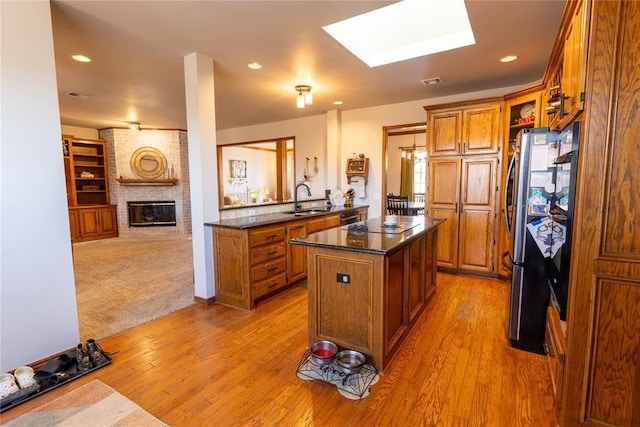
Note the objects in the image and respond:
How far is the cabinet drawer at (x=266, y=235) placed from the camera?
10.5 feet

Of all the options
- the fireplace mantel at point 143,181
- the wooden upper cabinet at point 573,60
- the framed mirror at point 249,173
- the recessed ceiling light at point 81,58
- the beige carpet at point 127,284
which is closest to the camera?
the wooden upper cabinet at point 573,60

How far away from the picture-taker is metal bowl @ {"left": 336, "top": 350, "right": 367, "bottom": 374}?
2014 millimetres

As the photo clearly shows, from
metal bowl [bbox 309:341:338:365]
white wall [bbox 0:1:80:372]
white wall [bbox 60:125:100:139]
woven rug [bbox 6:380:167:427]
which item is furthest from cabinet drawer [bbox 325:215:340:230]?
white wall [bbox 60:125:100:139]

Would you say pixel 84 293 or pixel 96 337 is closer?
pixel 96 337

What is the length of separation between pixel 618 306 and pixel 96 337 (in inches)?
142

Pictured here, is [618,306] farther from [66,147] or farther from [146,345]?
[66,147]

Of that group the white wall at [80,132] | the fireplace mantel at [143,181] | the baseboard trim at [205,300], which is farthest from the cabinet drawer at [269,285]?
the white wall at [80,132]

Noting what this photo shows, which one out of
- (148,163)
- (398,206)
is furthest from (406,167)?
(148,163)

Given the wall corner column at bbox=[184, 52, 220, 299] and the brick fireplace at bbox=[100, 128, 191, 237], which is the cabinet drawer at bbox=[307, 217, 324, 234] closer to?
the wall corner column at bbox=[184, 52, 220, 299]

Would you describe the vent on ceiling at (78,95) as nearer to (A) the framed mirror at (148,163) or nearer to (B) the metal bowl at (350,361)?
(A) the framed mirror at (148,163)

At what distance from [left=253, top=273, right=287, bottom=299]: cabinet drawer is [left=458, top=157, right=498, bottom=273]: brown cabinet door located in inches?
98.7

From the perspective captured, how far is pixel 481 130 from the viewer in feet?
13.1

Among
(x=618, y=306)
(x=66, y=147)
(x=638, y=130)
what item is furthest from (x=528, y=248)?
(x=66, y=147)

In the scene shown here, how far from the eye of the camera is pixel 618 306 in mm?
1416
